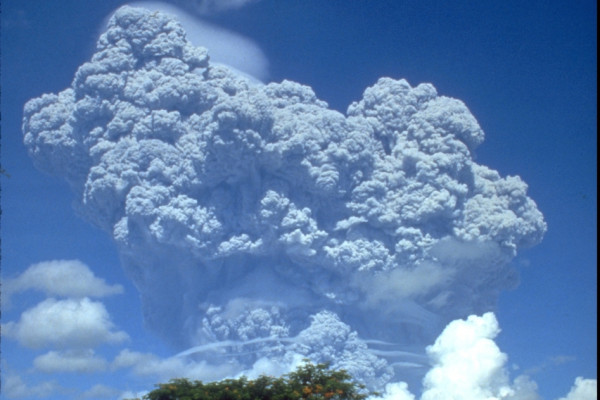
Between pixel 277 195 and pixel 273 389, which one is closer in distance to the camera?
pixel 273 389

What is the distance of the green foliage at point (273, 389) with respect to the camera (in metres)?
15.0

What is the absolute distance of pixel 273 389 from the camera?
15.3m

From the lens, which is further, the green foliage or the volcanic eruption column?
the volcanic eruption column

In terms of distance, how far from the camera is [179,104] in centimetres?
3731

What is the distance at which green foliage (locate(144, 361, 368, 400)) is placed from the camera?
49.2 ft

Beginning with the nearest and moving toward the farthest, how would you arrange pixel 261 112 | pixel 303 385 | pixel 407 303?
pixel 303 385 → pixel 261 112 → pixel 407 303

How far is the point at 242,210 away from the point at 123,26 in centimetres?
1127

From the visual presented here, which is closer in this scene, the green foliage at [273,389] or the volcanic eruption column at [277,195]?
the green foliage at [273,389]

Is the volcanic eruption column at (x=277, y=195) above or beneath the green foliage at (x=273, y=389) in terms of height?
above

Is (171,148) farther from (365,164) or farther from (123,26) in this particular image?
(365,164)

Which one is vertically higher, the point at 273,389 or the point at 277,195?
the point at 277,195

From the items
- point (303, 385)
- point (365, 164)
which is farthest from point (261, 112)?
point (303, 385)

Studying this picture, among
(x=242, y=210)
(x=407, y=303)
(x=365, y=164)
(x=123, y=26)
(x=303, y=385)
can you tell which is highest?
(x=123, y=26)

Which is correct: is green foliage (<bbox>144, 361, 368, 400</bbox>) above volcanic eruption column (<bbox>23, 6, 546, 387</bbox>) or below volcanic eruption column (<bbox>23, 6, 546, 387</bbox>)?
below
